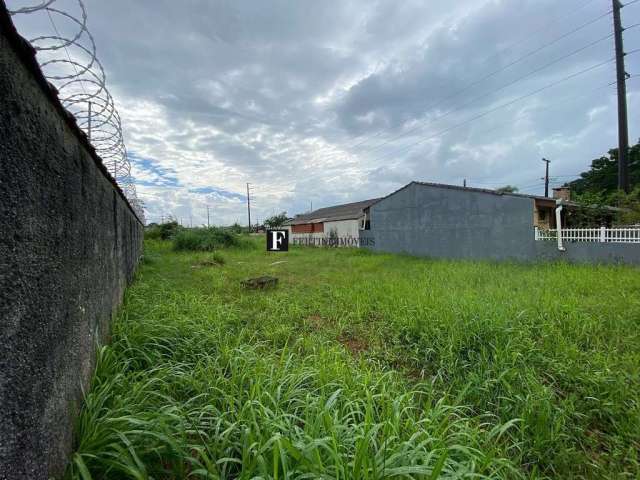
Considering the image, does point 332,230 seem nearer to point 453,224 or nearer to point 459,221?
point 453,224

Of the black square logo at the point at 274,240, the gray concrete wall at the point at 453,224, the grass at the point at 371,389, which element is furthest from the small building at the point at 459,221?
the grass at the point at 371,389

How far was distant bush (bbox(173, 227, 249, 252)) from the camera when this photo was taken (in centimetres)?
1395

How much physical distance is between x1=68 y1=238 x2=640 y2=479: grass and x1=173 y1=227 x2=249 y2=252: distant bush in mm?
9502

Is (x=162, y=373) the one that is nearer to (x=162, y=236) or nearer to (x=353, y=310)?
(x=353, y=310)

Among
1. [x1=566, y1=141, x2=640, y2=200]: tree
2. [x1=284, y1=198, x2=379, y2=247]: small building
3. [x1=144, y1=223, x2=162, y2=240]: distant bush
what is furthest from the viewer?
[x1=566, y1=141, x2=640, y2=200]: tree

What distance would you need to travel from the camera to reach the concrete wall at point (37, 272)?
32.7 inches

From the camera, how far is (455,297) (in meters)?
4.55

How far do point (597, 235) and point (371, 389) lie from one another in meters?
9.22

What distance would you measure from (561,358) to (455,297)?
173cm

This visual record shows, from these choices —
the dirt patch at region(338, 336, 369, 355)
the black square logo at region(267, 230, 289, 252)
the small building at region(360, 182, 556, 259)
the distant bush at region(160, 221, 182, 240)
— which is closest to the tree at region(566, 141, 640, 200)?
the small building at region(360, 182, 556, 259)

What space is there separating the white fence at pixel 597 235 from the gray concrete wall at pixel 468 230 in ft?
0.45

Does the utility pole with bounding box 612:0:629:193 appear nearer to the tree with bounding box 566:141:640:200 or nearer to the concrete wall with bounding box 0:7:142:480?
the tree with bounding box 566:141:640:200

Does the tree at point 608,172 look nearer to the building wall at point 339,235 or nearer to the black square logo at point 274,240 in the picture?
the building wall at point 339,235

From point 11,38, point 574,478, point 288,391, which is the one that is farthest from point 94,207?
point 574,478
